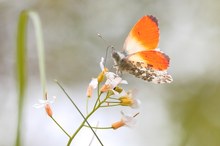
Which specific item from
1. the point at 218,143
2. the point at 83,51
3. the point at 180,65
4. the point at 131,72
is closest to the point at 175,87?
the point at 180,65

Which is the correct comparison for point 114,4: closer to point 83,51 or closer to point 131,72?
point 83,51

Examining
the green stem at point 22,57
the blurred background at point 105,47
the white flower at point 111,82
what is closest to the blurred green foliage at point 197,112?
the blurred background at point 105,47

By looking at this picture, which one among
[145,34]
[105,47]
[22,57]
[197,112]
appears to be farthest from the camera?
[105,47]

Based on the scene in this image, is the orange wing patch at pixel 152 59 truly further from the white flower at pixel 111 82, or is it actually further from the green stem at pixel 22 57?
the green stem at pixel 22 57

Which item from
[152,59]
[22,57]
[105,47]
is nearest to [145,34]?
[152,59]

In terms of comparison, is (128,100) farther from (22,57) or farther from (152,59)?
(22,57)

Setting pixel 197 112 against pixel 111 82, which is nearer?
pixel 111 82

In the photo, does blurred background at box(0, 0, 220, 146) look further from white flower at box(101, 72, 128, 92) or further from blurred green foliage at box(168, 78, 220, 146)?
white flower at box(101, 72, 128, 92)
